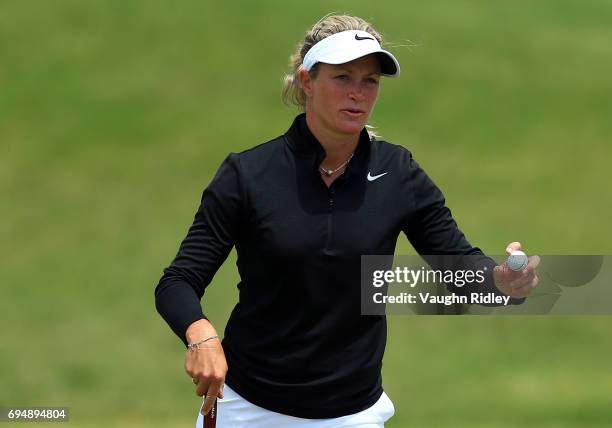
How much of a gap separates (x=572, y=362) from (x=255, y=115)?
296 inches

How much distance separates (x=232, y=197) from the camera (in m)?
5.93

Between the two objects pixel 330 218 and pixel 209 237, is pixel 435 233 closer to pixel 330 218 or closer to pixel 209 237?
pixel 330 218

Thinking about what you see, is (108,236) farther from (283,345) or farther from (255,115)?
(283,345)

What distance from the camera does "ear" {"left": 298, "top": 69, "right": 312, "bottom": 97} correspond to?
6.24 metres

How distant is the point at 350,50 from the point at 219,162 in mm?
14972

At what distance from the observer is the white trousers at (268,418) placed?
6.05m

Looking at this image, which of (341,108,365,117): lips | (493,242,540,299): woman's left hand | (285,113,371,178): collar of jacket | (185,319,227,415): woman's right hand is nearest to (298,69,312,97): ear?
(285,113,371,178): collar of jacket

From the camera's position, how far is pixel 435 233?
626cm

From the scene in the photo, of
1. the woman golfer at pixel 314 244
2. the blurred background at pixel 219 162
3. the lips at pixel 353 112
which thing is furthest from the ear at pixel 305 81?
the blurred background at pixel 219 162

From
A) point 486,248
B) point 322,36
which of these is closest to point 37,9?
point 486,248

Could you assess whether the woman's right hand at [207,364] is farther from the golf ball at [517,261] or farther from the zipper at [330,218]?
the golf ball at [517,261]

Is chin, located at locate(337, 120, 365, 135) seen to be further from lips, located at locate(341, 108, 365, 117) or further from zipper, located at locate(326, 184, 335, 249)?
zipper, located at locate(326, 184, 335, 249)

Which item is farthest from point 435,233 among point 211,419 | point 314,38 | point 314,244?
point 211,419

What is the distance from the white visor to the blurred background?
716cm
